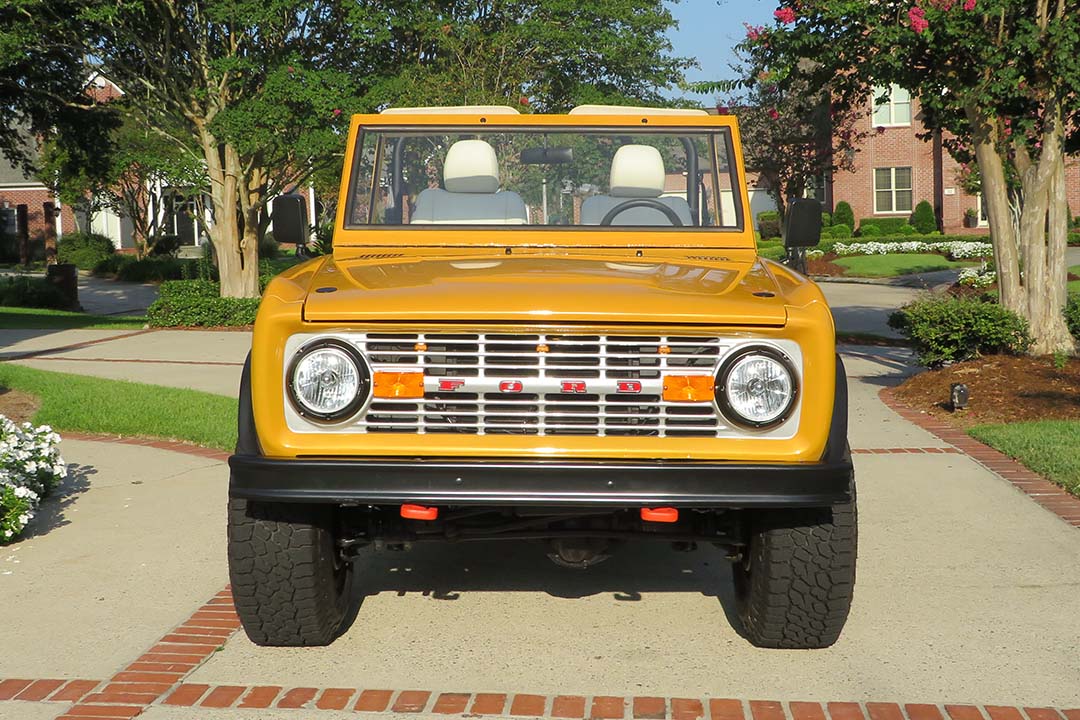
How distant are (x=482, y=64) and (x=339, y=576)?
19770mm

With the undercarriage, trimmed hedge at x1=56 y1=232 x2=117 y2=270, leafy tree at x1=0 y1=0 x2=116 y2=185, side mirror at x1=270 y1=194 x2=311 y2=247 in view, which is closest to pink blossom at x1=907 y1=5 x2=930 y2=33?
side mirror at x1=270 y1=194 x2=311 y2=247

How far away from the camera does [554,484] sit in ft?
13.9

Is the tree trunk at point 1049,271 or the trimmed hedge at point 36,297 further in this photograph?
the trimmed hedge at point 36,297

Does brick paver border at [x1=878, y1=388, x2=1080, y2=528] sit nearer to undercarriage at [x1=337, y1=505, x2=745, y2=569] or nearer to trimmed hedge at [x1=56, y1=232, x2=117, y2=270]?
undercarriage at [x1=337, y1=505, x2=745, y2=569]

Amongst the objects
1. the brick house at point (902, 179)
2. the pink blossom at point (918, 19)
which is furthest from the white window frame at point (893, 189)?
the pink blossom at point (918, 19)

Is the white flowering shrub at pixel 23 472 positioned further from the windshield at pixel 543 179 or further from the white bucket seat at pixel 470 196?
the white bucket seat at pixel 470 196

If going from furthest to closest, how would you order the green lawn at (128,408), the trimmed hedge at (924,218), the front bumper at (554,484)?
the trimmed hedge at (924,218) < the green lawn at (128,408) < the front bumper at (554,484)

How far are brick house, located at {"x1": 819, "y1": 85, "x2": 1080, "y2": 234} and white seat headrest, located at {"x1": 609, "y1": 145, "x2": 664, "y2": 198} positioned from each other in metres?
40.8

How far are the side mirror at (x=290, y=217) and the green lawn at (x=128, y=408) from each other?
3.67 m

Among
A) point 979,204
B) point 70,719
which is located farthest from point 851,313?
point 979,204

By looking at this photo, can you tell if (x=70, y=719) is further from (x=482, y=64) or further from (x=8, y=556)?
(x=482, y=64)

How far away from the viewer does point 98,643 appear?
508cm

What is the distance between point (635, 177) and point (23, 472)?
360 centimetres

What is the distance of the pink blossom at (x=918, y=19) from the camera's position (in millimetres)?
11547
